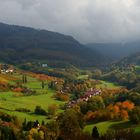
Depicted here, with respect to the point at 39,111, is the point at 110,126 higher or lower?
lower

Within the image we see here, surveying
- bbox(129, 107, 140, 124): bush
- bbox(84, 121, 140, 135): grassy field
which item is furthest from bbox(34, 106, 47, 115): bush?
bbox(129, 107, 140, 124): bush

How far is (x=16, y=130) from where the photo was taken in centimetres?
13888

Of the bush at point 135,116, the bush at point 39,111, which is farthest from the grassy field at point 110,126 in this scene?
the bush at point 39,111

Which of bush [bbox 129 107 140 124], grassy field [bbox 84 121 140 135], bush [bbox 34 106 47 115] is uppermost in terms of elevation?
bush [bbox 34 106 47 115]

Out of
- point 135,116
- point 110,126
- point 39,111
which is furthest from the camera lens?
point 39,111

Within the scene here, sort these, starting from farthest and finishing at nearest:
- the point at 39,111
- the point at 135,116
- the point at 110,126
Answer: the point at 39,111 → the point at 110,126 → the point at 135,116

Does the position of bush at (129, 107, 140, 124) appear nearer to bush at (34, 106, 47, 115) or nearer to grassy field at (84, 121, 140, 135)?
grassy field at (84, 121, 140, 135)

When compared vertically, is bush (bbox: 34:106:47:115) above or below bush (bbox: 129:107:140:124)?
above

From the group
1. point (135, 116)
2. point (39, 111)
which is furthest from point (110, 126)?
point (39, 111)

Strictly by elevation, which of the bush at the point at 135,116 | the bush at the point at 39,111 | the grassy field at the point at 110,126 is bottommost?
the grassy field at the point at 110,126

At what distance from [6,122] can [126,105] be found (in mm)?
57067

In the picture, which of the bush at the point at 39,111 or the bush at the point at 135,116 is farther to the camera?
the bush at the point at 39,111

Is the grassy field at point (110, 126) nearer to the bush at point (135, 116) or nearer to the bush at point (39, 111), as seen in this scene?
the bush at point (135, 116)

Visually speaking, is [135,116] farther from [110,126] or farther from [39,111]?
[39,111]
